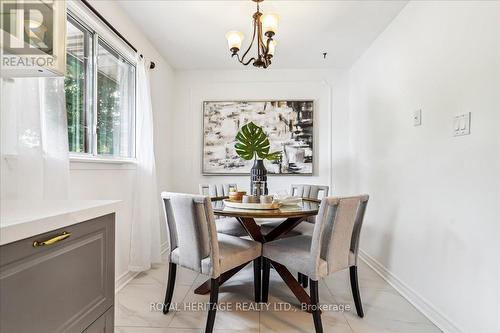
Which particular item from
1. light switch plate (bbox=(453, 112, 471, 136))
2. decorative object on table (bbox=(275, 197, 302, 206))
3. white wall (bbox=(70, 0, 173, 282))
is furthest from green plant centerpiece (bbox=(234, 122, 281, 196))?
light switch plate (bbox=(453, 112, 471, 136))

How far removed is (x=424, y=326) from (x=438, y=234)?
619mm

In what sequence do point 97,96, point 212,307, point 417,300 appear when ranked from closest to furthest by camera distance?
point 212,307
point 417,300
point 97,96

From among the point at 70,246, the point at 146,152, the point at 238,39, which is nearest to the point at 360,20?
the point at 238,39

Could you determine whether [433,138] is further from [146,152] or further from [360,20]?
[146,152]

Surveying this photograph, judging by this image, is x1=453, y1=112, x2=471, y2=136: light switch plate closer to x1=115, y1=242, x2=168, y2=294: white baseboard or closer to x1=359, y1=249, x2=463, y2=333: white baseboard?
x1=359, y1=249, x2=463, y2=333: white baseboard

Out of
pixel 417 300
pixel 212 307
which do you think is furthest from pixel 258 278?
pixel 417 300

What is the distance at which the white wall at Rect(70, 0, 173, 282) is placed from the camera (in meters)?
1.96

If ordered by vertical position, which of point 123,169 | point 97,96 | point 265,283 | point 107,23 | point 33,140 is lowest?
point 265,283

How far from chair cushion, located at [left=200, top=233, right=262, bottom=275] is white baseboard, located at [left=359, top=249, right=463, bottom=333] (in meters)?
1.25

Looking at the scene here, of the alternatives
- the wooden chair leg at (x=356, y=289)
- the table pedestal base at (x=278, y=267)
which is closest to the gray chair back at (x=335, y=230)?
the wooden chair leg at (x=356, y=289)

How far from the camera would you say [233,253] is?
1780 mm

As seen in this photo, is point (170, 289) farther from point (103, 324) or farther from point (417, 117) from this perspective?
point (417, 117)

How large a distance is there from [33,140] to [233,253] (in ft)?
4.12

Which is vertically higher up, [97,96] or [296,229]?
[97,96]
